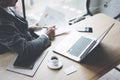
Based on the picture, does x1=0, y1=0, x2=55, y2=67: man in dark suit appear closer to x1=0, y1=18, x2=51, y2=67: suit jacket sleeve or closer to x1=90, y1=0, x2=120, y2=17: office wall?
x1=0, y1=18, x2=51, y2=67: suit jacket sleeve

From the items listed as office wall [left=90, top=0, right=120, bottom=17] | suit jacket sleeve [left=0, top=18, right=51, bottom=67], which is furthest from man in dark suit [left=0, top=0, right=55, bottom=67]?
office wall [left=90, top=0, right=120, bottom=17]

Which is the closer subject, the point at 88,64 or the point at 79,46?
the point at 88,64

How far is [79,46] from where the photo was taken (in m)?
1.73

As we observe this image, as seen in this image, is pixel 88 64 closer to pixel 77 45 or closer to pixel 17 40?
pixel 77 45

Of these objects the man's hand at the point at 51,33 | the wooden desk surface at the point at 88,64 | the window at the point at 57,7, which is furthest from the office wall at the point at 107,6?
the man's hand at the point at 51,33

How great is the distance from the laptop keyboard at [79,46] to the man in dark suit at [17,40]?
22cm

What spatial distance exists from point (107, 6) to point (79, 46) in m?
1.43

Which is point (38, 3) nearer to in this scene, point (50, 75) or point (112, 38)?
point (112, 38)

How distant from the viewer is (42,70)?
156 centimetres

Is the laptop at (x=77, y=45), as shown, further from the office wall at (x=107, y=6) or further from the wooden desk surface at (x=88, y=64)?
the office wall at (x=107, y=6)

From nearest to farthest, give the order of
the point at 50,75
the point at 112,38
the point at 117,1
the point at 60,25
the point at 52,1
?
the point at 50,75 → the point at 112,38 → the point at 60,25 → the point at 117,1 → the point at 52,1

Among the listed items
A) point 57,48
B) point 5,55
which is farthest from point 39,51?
point 5,55

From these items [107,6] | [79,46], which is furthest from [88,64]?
[107,6]

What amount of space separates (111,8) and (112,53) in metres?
1.41
